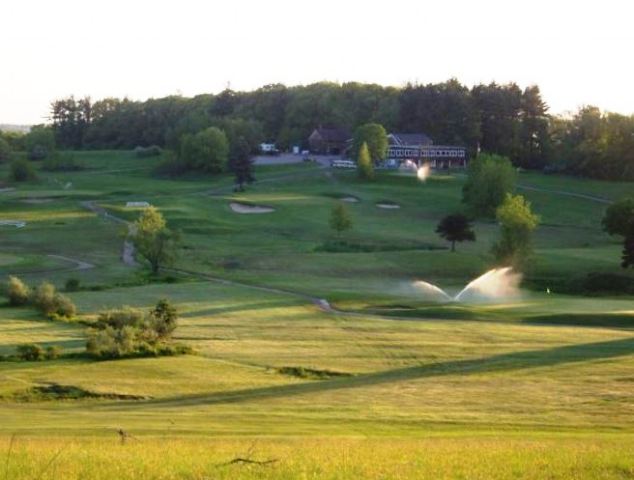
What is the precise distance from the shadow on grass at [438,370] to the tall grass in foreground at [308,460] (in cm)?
1114

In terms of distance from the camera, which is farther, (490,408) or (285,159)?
(285,159)

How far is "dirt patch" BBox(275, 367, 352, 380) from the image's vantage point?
38.9 m

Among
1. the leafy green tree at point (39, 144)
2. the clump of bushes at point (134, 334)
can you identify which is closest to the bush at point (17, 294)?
the clump of bushes at point (134, 334)

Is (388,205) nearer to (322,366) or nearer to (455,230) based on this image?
(455,230)

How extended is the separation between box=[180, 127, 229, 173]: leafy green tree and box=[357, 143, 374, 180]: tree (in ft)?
72.1

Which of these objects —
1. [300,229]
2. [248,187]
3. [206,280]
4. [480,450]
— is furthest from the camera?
[248,187]

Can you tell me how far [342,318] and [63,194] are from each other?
74.9m

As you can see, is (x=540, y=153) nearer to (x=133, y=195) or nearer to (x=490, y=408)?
(x=133, y=195)

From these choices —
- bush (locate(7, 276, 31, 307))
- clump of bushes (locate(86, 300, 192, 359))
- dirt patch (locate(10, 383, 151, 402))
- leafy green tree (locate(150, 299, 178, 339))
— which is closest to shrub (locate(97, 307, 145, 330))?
clump of bushes (locate(86, 300, 192, 359))

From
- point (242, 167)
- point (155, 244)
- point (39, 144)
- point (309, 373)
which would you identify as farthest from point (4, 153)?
point (309, 373)

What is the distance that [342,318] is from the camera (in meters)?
54.0

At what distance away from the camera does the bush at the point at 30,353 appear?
40781 mm

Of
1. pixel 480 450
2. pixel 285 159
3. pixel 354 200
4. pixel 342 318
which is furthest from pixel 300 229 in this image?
pixel 480 450

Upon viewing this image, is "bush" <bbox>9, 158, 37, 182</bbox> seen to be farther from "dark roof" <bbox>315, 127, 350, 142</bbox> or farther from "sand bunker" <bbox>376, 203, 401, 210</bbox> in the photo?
"dark roof" <bbox>315, 127, 350, 142</bbox>
